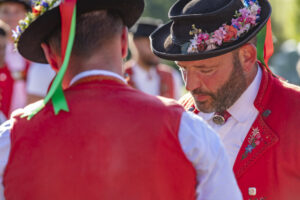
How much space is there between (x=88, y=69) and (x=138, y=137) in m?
0.32

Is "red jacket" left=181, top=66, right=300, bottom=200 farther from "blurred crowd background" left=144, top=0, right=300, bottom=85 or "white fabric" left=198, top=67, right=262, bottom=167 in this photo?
"blurred crowd background" left=144, top=0, right=300, bottom=85

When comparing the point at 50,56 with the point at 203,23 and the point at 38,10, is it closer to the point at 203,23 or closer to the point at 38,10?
the point at 38,10

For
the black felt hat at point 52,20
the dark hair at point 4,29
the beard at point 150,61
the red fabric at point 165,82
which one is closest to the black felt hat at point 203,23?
the black felt hat at point 52,20

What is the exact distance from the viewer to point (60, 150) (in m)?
2.08

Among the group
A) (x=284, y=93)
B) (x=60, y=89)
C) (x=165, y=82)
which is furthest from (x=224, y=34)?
(x=165, y=82)

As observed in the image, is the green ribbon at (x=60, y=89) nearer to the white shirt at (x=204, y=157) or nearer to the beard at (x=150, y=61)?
the white shirt at (x=204, y=157)

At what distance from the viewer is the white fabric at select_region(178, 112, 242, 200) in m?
2.07

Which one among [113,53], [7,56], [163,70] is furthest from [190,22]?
[163,70]

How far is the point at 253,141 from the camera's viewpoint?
2.94 m

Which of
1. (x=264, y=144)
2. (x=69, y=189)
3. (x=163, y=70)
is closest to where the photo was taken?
(x=69, y=189)

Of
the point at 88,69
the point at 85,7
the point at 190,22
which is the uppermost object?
the point at 85,7

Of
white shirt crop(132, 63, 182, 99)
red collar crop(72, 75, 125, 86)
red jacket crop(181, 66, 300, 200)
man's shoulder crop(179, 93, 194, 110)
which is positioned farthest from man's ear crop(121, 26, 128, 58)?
white shirt crop(132, 63, 182, 99)

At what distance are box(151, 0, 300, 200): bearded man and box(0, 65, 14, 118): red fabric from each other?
2.25m

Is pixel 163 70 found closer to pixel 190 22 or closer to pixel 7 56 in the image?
pixel 7 56
